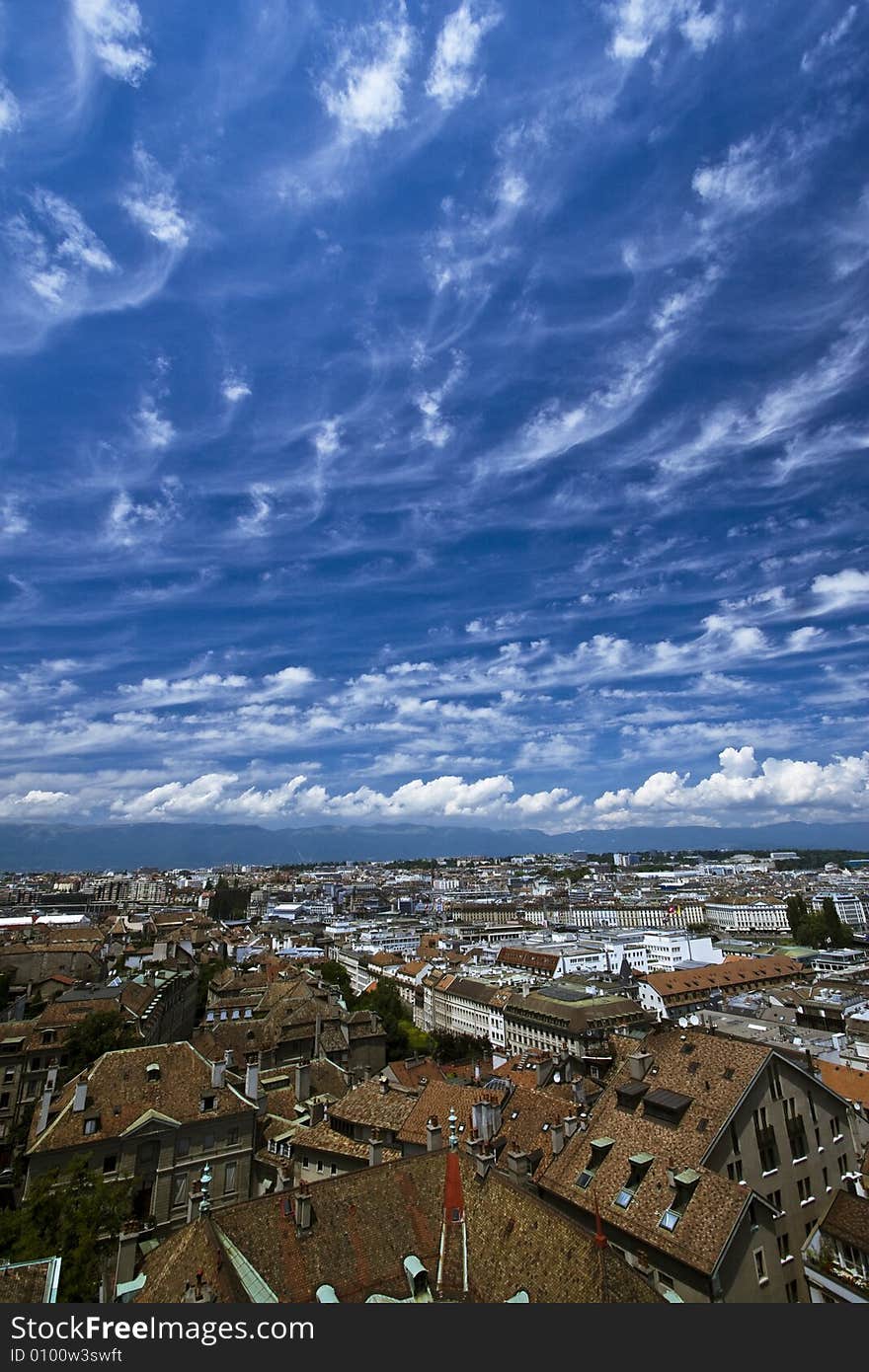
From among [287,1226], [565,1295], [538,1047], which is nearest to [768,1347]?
[565,1295]

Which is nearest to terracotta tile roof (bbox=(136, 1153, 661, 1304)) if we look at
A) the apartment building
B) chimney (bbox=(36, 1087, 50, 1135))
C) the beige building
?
the apartment building

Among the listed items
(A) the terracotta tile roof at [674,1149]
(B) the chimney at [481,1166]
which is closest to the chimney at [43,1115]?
(B) the chimney at [481,1166]

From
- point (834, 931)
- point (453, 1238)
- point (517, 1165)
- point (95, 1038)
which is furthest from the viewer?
point (834, 931)

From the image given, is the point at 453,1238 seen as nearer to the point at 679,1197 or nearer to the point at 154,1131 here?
the point at 679,1197

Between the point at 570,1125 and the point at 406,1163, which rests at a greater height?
the point at 406,1163

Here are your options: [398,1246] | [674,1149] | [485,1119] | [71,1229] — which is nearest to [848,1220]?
[674,1149]

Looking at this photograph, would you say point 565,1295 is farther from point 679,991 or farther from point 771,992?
point 679,991

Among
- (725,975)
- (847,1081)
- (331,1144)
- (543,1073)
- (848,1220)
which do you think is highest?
(848,1220)
